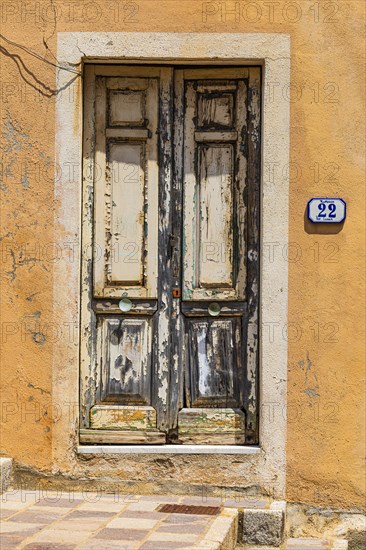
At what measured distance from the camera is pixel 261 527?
5910 mm

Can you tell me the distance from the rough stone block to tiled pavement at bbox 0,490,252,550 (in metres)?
0.15

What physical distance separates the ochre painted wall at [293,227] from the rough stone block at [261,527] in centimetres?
35

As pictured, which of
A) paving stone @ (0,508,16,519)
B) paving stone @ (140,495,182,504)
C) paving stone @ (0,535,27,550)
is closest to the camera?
paving stone @ (0,535,27,550)

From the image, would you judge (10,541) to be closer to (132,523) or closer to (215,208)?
(132,523)

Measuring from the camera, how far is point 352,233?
625 cm

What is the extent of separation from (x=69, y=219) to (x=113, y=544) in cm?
225

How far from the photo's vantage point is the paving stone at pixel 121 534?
508 cm

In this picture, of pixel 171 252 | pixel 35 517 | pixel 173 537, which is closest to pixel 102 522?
pixel 35 517

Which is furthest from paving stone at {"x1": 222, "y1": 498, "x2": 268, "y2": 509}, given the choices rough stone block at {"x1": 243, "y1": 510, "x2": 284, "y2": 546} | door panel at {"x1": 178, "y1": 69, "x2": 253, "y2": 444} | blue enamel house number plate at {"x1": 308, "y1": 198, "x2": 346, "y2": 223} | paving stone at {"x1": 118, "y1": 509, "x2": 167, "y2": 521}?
blue enamel house number plate at {"x1": 308, "y1": 198, "x2": 346, "y2": 223}

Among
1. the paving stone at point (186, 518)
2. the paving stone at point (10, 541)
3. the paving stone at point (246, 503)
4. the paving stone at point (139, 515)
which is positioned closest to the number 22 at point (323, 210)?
the paving stone at point (246, 503)

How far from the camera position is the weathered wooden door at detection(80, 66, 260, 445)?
6.41 metres

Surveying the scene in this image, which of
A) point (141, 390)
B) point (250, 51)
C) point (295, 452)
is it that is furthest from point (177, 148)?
point (295, 452)

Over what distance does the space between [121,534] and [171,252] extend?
201cm

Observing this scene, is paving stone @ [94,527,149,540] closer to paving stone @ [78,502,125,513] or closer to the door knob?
paving stone @ [78,502,125,513]
